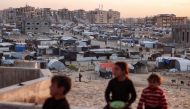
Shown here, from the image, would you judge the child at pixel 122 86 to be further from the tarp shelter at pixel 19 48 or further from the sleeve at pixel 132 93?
the tarp shelter at pixel 19 48

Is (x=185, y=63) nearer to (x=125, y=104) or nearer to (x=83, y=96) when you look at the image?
(x=83, y=96)

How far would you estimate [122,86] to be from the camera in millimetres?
3918

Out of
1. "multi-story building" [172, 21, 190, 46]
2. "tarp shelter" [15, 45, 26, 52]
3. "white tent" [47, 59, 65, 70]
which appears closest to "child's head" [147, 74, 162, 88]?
"white tent" [47, 59, 65, 70]

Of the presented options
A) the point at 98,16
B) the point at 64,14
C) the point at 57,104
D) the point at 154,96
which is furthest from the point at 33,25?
the point at 98,16

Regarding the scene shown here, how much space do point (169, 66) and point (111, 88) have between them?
23923mm

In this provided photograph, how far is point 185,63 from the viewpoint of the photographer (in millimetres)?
26062

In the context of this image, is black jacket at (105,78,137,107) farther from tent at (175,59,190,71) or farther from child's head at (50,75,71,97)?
tent at (175,59,190,71)

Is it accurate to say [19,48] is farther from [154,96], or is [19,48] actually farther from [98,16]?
[98,16]

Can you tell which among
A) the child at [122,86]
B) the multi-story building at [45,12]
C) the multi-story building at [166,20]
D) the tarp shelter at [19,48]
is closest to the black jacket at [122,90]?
the child at [122,86]

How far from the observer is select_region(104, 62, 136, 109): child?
386 cm

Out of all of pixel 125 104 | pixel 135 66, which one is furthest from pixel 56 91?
pixel 135 66

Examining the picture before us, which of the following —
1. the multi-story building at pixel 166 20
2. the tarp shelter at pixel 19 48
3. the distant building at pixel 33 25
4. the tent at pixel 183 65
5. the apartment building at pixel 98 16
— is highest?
the apartment building at pixel 98 16

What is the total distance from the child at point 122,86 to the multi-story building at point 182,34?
1785 inches

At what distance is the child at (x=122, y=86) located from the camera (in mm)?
3857
